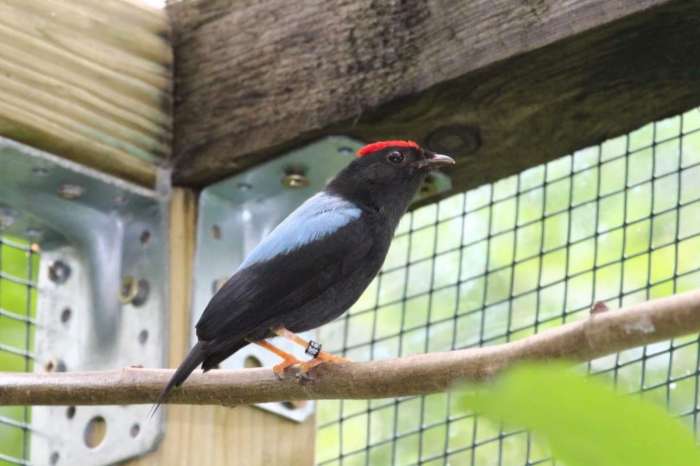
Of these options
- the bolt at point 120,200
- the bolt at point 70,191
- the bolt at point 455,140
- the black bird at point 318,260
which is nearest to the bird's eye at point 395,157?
the black bird at point 318,260

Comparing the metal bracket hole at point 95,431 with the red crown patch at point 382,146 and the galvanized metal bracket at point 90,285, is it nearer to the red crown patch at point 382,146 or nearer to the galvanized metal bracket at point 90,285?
the galvanized metal bracket at point 90,285

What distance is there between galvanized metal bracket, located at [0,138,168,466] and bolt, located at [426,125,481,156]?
30.7 inches

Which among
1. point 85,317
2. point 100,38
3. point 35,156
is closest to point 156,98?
point 100,38

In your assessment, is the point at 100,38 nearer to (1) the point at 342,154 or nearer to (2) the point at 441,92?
(1) the point at 342,154

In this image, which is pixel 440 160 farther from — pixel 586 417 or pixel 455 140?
pixel 586 417

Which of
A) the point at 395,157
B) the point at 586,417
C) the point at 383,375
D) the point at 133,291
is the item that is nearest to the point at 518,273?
the point at 395,157

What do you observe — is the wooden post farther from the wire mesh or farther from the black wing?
the wire mesh

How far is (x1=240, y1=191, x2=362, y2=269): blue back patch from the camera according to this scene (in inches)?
118

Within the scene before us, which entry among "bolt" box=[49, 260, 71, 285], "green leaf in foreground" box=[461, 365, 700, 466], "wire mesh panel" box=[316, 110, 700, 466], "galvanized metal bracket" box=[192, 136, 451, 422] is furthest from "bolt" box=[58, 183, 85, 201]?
"green leaf in foreground" box=[461, 365, 700, 466]

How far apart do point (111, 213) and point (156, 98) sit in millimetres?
351

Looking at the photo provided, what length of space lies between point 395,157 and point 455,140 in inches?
22.2

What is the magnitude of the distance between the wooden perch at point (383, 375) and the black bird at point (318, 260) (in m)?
0.19

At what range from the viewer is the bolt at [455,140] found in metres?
2.86

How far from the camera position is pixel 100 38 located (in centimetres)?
292
